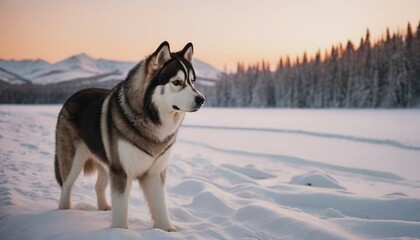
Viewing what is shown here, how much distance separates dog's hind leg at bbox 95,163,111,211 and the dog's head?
1859 mm

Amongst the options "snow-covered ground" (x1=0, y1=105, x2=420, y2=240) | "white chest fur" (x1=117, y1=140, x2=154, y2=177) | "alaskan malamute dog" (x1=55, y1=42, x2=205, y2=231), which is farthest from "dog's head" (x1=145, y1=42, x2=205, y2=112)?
"snow-covered ground" (x1=0, y1=105, x2=420, y2=240)

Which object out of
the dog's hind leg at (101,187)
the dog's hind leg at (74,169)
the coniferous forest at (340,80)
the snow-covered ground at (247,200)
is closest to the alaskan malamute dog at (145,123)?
the dog's hind leg at (74,169)

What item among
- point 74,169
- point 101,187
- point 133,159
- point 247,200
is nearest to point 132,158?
point 133,159

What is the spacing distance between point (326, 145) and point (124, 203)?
11.1 metres

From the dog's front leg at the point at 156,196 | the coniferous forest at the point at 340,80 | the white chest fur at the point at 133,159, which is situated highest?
the coniferous forest at the point at 340,80

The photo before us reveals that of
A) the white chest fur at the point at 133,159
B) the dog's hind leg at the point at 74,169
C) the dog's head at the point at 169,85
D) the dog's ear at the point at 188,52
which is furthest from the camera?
the dog's hind leg at the point at 74,169

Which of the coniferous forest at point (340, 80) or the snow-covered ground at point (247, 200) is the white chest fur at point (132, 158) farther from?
the coniferous forest at point (340, 80)

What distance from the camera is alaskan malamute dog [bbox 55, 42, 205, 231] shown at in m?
3.26

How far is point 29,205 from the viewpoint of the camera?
409 centimetres

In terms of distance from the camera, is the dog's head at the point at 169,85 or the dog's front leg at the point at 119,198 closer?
the dog's head at the point at 169,85

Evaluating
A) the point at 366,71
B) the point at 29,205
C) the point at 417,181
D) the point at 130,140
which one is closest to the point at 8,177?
the point at 29,205

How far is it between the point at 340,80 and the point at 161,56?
62692 mm

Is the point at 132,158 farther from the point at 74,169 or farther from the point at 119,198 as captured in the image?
the point at 74,169

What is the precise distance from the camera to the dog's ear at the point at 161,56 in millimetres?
3232
